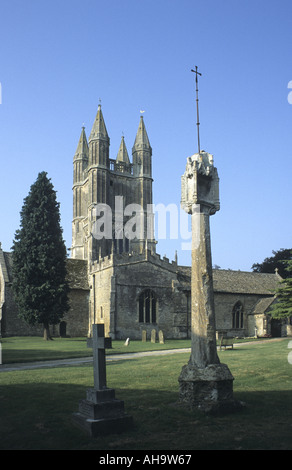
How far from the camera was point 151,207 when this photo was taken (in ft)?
204

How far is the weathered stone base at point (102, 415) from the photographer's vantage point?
22.6 ft

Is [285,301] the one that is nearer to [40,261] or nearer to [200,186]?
[40,261]

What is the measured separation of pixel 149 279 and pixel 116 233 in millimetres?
19512

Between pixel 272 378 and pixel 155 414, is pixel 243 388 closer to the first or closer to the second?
pixel 272 378

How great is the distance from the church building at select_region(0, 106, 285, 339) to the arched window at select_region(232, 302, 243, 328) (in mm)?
102

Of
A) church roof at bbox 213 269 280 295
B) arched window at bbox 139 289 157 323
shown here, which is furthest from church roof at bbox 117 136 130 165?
arched window at bbox 139 289 157 323

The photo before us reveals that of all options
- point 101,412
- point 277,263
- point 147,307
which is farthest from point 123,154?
point 101,412

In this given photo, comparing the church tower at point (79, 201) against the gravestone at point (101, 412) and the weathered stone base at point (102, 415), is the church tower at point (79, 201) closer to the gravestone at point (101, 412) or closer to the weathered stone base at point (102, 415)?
the gravestone at point (101, 412)

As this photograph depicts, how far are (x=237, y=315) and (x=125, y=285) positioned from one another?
13.9 m

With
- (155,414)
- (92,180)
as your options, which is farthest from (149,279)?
(155,414)

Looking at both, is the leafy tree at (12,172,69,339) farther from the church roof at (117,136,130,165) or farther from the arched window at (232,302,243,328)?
the church roof at (117,136,130,165)

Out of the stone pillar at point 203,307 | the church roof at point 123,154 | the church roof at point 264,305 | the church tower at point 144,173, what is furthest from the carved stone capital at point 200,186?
the church roof at point 123,154

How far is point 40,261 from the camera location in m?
35.4

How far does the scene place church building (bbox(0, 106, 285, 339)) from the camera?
37.0 metres
